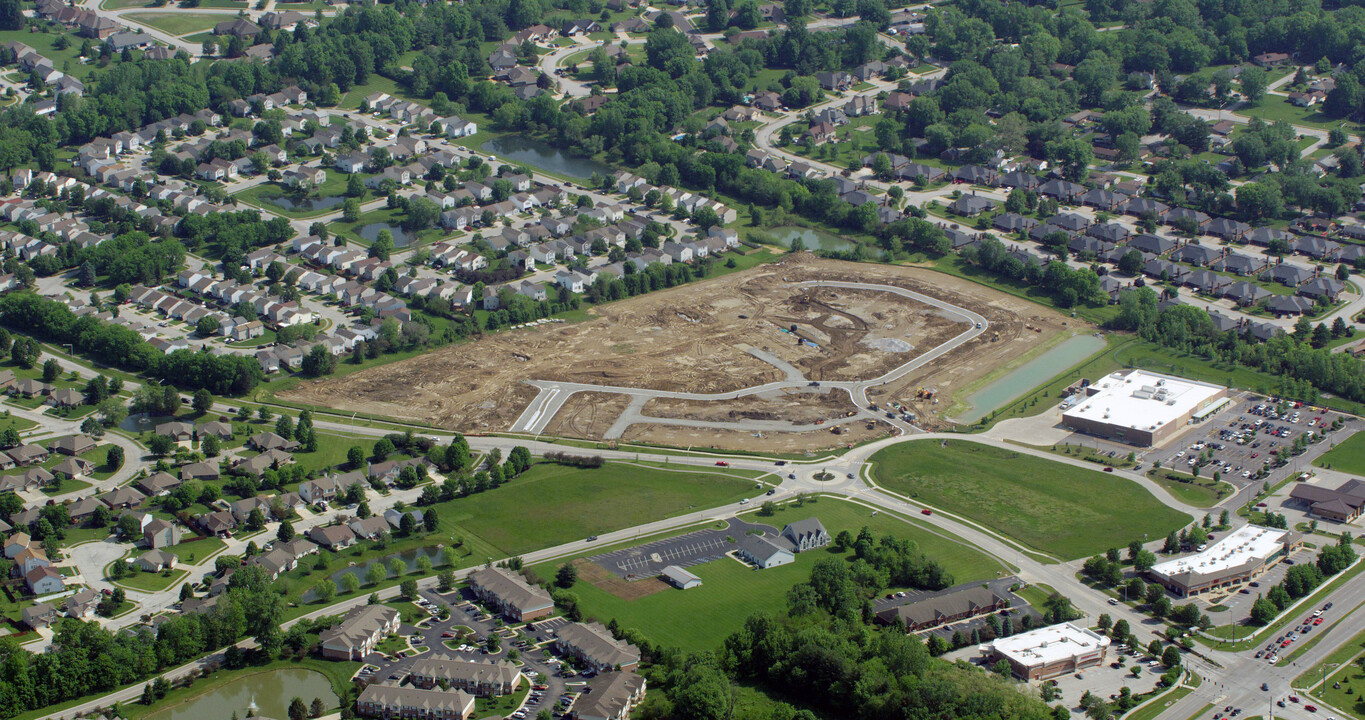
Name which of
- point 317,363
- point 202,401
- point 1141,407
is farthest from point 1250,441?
point 202,401

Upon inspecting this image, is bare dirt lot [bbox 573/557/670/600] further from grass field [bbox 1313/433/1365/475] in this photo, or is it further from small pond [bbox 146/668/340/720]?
grass field [bbox 1313/433/1365/475]

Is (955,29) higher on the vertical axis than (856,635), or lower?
higher

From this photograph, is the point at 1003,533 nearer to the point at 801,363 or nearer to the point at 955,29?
the point at 801,363

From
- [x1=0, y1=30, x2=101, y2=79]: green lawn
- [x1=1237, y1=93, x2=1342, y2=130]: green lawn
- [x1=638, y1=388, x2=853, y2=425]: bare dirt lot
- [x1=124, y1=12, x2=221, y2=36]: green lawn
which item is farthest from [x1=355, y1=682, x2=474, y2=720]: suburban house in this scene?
[x1=124, y1=12, x2=221, y2=36]: green lawn

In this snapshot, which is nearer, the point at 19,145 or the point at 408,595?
the point at 408,595

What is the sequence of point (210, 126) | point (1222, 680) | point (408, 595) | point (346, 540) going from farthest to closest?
point (210, 126)
point (346, 540)
point (408, 595)
point (1222, 680)

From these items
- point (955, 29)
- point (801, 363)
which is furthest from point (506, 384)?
point (955, 29)
